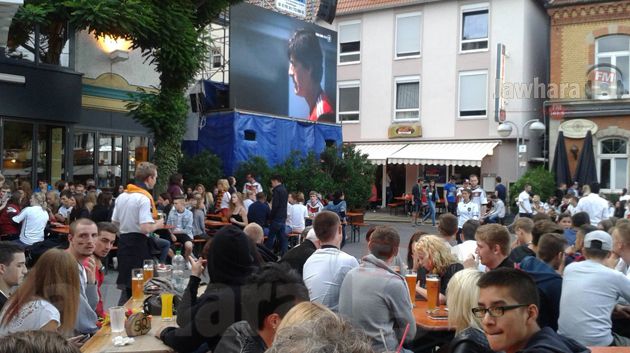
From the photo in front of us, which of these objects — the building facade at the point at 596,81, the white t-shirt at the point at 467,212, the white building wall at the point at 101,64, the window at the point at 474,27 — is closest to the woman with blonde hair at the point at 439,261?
the white t-shirt at the point at 467,212

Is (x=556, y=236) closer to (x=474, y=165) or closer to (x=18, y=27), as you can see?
(x=18, y=27)

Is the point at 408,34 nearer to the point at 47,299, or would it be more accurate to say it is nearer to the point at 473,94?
the point at 473,94

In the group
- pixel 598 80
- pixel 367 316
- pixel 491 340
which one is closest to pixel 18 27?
pixel 367 316

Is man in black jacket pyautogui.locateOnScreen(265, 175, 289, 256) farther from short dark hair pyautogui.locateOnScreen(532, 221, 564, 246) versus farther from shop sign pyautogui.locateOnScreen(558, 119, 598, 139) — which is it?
shop sign pyautogui.locateOnScreen(558, 119, 598, 139)

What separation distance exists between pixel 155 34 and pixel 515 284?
13334 millimetres

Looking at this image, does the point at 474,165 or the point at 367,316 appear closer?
the point at 367,316

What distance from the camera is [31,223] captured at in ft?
29.3

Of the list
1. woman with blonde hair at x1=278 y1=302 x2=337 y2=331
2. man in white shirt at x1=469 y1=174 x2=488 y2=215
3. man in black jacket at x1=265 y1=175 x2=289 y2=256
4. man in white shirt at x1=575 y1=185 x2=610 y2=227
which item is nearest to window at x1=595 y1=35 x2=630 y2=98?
man in white shirt at x1=469 y1=174 x2=488 y2=215

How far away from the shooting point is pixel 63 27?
573 inches

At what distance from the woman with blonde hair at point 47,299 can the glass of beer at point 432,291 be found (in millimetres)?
2813

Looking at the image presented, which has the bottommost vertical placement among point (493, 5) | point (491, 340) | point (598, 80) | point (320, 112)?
point (491, 340)

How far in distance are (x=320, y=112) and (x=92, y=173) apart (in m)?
9.00

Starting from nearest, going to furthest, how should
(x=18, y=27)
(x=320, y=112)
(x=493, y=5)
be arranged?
(x=18, y=27), (x=320, y=112), (x=493, y=5)

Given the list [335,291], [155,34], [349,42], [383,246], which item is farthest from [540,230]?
[349,42]
